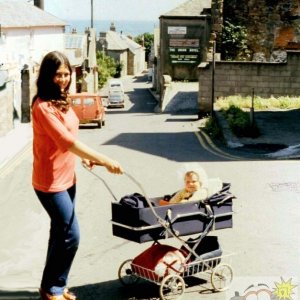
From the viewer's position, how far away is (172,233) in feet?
20.8

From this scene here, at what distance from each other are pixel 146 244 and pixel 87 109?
19513mm

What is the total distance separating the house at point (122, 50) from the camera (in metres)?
93.2

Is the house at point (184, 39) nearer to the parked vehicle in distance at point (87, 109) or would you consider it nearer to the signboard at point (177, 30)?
the signboard at point (177, 30)

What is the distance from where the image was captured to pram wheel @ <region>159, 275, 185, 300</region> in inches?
250

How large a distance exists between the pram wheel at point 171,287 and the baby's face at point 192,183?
1.04m

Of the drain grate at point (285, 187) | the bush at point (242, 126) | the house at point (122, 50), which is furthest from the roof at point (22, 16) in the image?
the house at point (122, 50)

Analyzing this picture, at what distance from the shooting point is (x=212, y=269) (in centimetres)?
680

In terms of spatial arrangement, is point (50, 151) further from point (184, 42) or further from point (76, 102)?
point (184, 42)

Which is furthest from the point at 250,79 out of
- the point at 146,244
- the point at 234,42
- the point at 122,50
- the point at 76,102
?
the point at 122,50

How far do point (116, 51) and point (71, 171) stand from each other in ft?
291

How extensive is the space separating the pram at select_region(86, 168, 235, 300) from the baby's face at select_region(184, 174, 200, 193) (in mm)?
255

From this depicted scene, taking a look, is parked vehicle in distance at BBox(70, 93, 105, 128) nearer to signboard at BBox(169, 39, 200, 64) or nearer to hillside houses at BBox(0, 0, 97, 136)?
hillside houses at BBox(0, 0, 97, 136)

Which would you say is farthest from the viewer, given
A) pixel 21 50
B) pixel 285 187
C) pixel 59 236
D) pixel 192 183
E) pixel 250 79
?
pixel 21 50

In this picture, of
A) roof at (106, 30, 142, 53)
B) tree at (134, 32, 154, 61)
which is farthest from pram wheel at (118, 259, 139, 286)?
tree at (134, 32, 154, 61)
